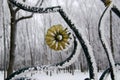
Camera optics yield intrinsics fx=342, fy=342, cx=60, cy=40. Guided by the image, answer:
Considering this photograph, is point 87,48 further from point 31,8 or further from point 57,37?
point 31,8

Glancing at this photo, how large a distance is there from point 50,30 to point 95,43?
19458 millimetres

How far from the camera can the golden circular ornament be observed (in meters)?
1.42

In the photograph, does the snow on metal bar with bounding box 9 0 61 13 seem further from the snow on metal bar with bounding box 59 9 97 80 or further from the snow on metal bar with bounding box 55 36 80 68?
the snow on metal bar with bounding box 55 36 80 68

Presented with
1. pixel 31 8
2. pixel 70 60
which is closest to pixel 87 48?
pixel 70 60

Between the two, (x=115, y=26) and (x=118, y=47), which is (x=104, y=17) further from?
(x=118, y=47)

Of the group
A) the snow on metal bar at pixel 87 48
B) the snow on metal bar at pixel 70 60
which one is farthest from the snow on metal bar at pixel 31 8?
the snow on metal bar at pixel 70 60

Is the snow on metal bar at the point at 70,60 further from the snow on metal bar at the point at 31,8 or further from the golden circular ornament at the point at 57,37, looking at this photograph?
the snow on metal bar at the point at 31,8

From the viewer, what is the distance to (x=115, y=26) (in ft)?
52.5

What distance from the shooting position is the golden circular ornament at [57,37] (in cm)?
142

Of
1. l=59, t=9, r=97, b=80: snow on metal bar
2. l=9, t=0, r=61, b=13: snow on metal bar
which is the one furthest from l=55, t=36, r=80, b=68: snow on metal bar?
l=9, t=0, r=61, b=13: snow on metal bar

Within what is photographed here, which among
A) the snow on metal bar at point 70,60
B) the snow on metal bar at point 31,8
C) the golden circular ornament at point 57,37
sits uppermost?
the snow on metal bar at point 31,8

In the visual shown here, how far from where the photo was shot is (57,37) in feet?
4.67

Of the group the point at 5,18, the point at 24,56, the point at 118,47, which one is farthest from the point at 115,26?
the point at 24,56

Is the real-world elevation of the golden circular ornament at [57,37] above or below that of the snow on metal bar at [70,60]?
above
